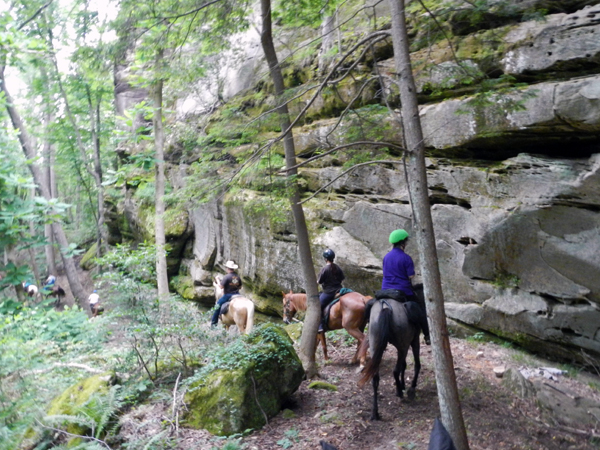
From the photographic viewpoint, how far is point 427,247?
4.81m

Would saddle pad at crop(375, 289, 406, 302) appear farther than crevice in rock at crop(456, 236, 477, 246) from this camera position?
No

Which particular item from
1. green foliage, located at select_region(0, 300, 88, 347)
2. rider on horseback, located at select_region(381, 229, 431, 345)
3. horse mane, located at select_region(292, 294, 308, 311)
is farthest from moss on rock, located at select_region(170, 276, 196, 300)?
rider on horseback, located at select_region(381, 229, 431, 345)

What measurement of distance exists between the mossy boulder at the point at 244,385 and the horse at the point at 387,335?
1.21m

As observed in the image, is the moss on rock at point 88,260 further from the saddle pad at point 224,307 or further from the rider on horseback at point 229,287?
the saddle pad at point 224,307

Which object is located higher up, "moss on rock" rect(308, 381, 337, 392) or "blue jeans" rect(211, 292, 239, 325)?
"blue jeans" rect(211, 292, 239, 325)

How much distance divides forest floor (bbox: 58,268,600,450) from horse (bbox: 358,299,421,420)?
375 mm

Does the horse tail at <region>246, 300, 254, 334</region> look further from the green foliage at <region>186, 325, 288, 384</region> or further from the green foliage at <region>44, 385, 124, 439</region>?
the green foliage at <region>44, 385, 124, 439</region>

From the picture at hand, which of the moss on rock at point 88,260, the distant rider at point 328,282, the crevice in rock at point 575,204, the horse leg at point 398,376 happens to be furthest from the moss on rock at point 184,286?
the crevice in rock at point 575,204

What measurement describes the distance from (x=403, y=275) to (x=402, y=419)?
216cm

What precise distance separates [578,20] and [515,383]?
6418mm

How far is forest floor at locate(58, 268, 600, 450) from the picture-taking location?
17.3 ft

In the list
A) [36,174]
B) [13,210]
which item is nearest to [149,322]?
[13,210]

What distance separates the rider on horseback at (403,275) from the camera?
642 centimetres

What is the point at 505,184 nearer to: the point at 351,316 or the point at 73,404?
the point at 351,316
